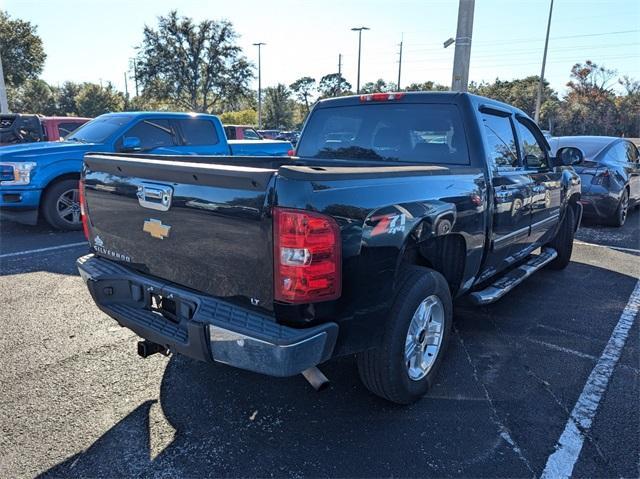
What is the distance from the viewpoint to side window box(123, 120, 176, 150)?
7.77m

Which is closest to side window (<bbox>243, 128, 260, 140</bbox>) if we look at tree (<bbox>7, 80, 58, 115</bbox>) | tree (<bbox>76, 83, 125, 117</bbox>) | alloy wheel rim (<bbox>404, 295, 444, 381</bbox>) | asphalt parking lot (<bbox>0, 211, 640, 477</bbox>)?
asphalt parking lot (<bbox>0, 211, 640, 477</bbox>)

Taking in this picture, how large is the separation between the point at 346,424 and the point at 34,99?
63620 millimetres

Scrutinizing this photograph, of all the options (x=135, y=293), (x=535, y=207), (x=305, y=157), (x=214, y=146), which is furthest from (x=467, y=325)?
(x=214, y=146)

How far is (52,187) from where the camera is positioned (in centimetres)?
715

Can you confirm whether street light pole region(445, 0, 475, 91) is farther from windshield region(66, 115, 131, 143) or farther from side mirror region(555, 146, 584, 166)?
windshield region(66, 115, 131, 143)

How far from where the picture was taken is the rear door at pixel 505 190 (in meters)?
3.59

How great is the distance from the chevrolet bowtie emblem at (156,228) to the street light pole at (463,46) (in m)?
7.86

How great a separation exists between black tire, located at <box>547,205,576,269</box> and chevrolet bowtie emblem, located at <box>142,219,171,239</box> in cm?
490

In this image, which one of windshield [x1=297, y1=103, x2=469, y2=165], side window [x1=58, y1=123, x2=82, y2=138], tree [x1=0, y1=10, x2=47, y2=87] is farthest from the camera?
tree [x1=0, y1=10, x2=47, y2=87]

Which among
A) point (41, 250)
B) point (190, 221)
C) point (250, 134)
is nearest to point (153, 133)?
point (41, 250)

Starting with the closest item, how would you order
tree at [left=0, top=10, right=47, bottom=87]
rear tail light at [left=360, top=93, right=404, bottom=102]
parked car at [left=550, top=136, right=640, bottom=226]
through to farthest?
rear tail light at [left=360, top=93, right=404, bottom=102] → parked car at [left=550, top=136, right=640, bottom=226] → tree at [left=0, top=10, right=47, bottom=87]

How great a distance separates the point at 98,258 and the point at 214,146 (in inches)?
231

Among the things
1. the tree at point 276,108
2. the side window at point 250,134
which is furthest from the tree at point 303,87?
the side window at point 250,134

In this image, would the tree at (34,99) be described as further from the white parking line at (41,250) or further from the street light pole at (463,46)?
the street light pole at (463,46)
